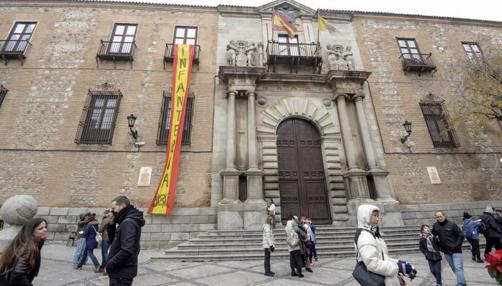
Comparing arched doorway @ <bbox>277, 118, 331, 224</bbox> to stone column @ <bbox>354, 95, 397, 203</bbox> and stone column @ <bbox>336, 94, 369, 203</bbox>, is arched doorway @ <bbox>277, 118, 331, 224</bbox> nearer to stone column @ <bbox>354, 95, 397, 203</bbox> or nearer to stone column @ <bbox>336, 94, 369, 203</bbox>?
stone column @ <bbox>336, 94, 369, 203</bbox>

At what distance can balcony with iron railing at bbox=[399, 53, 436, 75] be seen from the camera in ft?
47.8

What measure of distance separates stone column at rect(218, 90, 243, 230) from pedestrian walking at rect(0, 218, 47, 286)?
24.9 feet

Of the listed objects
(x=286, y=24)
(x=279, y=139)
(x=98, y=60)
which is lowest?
(x=279, y=139)

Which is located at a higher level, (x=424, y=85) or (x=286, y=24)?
(x=286, y=24)

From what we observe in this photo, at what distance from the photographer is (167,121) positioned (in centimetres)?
1223

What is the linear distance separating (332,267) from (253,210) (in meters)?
3.92

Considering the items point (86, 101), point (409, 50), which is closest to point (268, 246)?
point (86, 101)

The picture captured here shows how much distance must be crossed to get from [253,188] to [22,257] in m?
8.51

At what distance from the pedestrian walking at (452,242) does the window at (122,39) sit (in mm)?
14931

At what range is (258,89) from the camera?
13.4 m

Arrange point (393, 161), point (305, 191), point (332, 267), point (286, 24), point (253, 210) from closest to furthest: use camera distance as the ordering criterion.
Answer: point (332, 267)
point (253, 210)
point (305, 191)
point (393, 161)
point (286, 24)

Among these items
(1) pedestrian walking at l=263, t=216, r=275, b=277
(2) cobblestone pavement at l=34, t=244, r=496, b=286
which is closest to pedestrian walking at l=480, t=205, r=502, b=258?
(2) cobblestone pavement at l=34, t=244, r=496, b=286

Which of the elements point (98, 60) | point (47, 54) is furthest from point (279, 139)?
point (47, 54)

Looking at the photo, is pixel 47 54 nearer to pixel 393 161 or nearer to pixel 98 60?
pixel 98 60
